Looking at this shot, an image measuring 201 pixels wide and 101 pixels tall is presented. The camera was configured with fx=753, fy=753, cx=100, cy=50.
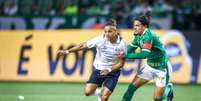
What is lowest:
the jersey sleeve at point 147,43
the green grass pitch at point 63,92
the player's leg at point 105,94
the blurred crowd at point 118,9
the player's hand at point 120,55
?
the green grass pitch at point 63,92

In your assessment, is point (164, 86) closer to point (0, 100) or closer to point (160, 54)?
point (160, 54)

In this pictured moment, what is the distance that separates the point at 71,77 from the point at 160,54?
9.19 m

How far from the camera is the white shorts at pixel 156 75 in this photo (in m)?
15.0

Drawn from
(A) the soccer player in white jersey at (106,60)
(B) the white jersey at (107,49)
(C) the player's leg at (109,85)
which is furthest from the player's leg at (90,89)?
(B) the white jersey at (107,49)

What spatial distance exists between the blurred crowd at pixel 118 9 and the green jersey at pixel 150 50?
10.6 meters

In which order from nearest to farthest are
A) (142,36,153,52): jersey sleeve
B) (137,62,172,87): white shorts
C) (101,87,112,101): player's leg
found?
(142,36,153,52): jersey sleeve → (137,62,172,87): white shorts → (101,87,112,101): player's leg

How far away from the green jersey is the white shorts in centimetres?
8

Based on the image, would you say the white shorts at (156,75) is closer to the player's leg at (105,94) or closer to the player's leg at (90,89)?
the player's leg at (105,94)

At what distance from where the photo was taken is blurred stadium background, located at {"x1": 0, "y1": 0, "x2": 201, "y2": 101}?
22.9 meters

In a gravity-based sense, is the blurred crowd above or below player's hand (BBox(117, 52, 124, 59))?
above

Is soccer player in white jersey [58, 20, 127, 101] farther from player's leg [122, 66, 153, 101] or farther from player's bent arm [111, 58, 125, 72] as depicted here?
player's leg [122, 66, 153, 101]

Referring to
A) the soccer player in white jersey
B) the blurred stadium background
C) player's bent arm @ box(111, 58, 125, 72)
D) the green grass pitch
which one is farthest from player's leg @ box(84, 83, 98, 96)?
the blurred stadium background

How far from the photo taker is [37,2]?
27.8 m

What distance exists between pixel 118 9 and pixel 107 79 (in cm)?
1112
